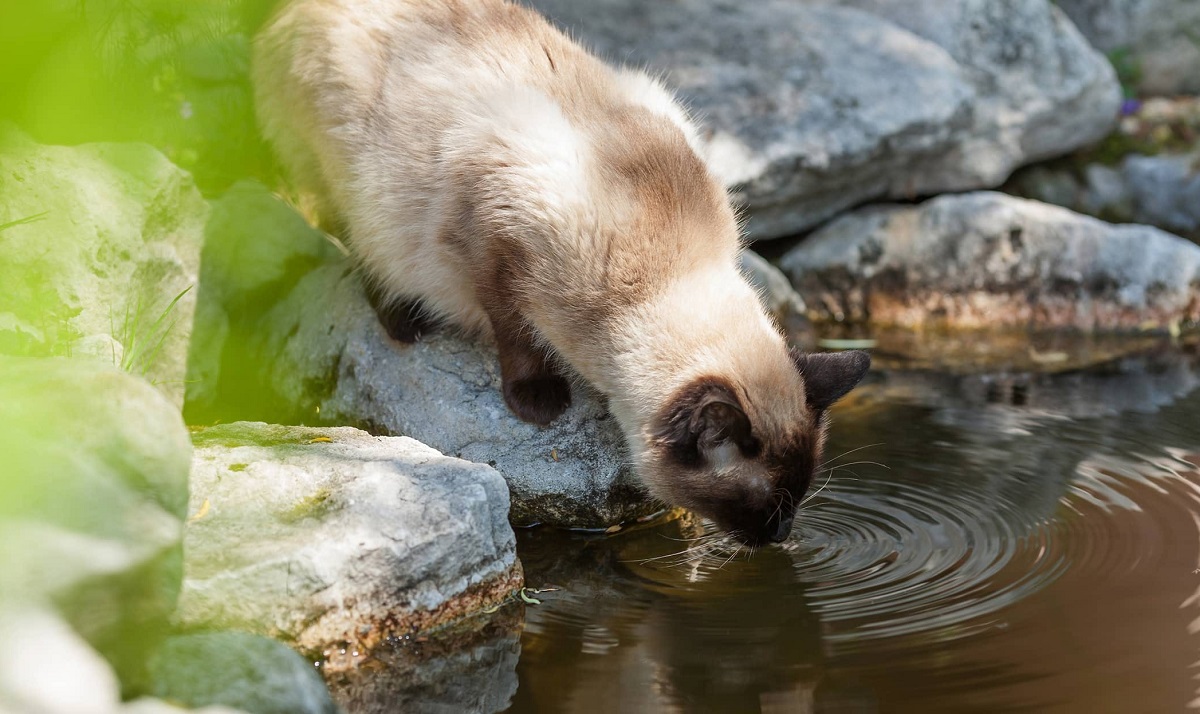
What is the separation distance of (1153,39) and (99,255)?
8.76m

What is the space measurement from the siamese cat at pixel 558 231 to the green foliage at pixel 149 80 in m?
0.59

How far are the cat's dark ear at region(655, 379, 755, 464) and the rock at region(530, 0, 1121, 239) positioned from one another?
3410mm

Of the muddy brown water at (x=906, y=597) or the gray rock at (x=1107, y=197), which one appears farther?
the gray rock at (x=1107, y=197)

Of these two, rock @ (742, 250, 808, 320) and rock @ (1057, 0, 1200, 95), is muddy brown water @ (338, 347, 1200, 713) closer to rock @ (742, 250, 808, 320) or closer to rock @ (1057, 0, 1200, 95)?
rock @ (742, 250, 808, 320)

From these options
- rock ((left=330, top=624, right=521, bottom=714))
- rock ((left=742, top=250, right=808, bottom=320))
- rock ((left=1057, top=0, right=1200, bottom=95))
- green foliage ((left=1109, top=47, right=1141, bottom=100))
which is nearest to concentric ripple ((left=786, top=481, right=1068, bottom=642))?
rock ((left=330, top=624, right=521, bottom=714))

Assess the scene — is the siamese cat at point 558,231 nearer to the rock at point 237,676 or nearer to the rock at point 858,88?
the rock at point 237,676

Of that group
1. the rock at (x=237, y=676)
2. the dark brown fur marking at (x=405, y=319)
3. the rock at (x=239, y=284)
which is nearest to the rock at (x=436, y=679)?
the rock at (x=237, y=676)

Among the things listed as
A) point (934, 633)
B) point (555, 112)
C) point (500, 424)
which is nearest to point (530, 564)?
point (500, 424)

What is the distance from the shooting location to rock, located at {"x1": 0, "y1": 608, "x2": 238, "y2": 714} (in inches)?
89.1

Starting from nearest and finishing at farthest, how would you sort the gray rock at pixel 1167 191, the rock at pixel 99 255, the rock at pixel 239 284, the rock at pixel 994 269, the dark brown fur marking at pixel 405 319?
1. the rock at pixel 99 255
2. the dark brown fur marking at pixel 405 319
3. the rock at pixel 239 284
4. the rock at pixel 994 269
5. the gray rock at pixel 1167 191

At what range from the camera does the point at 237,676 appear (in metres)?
2.77

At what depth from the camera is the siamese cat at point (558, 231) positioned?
155 inches

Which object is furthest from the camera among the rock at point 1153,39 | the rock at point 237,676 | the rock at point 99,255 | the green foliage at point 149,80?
the rock at point 1153,39

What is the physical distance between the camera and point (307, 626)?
3277 mm
